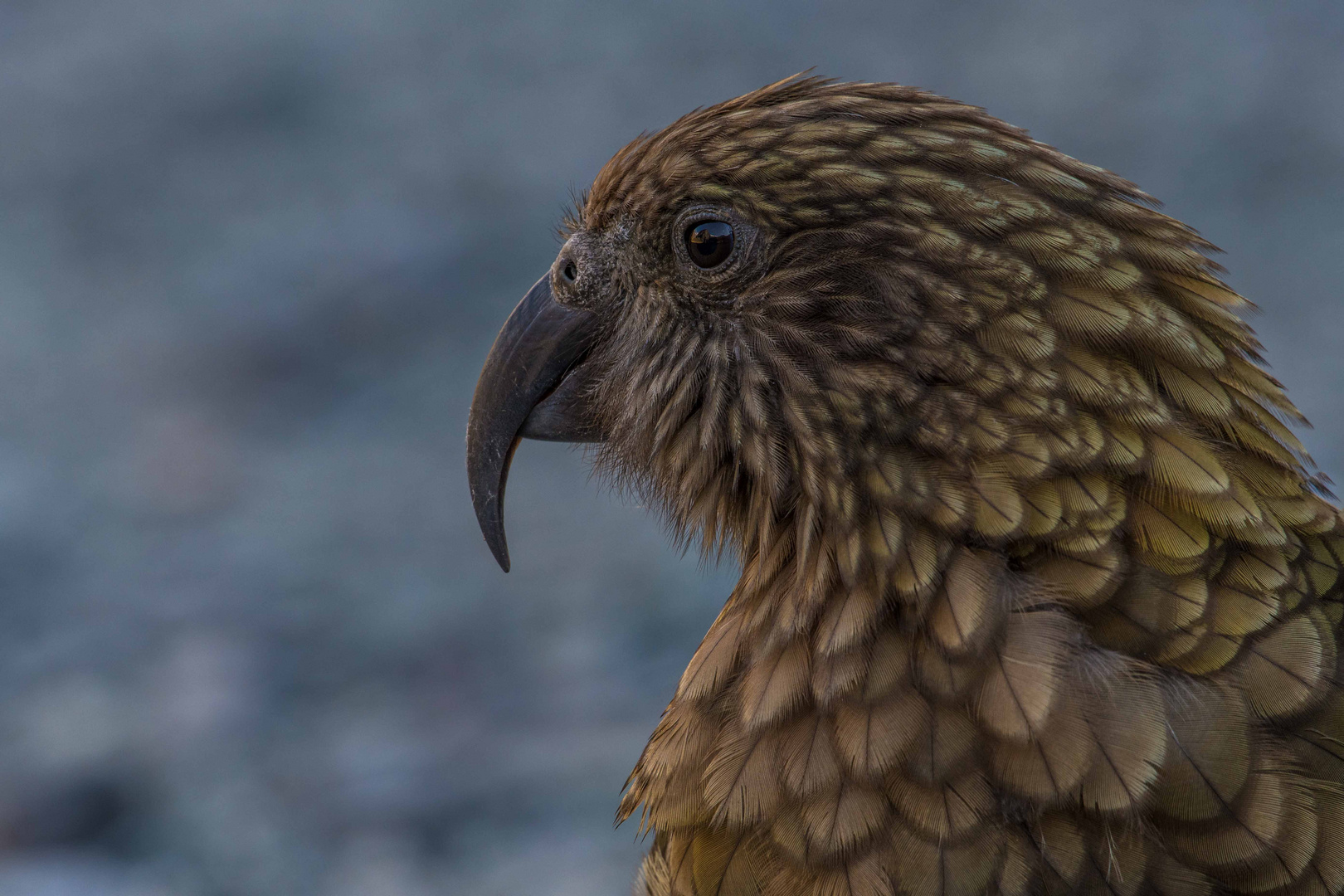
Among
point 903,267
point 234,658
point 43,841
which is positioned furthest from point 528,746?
point 903,267

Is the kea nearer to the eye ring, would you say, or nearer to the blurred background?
the eye ring

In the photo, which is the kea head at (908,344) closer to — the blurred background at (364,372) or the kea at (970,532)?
the kea at (970,532)

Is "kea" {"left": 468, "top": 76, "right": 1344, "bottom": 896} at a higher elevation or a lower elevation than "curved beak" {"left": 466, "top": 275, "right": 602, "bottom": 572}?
lower

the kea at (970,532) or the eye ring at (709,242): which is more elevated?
the eye ring at (709,242)

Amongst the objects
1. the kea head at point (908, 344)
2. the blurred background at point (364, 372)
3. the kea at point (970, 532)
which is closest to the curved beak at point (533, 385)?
the kea head at point (908, 344)

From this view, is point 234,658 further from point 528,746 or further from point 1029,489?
point 1029,489

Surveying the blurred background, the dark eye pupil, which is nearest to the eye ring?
the dark eye pupil

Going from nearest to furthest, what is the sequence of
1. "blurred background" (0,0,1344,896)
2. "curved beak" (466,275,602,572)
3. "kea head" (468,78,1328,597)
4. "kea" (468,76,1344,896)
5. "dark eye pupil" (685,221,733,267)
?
1. "kea" (468,76,1344,896)
2. "kea head" (468,78,1328,597)
3. "dark eye pupil" (685,221,733,267)
4. "curved beak" (466,275,602,572)
5. "blurred background" (0,0,1344,896)

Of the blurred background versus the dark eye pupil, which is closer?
the dark eye pupil
